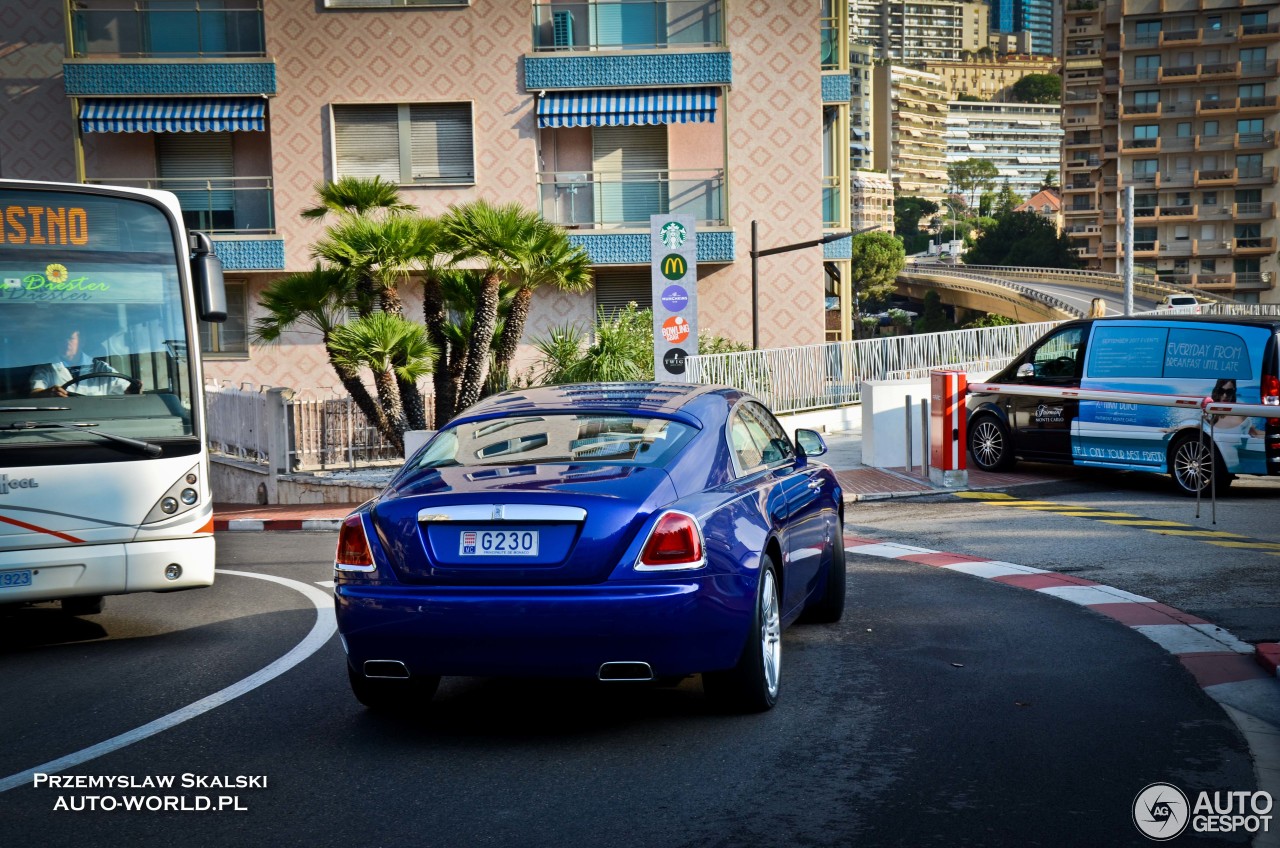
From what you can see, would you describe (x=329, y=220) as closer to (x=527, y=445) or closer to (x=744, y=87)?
(x=744, y=87)

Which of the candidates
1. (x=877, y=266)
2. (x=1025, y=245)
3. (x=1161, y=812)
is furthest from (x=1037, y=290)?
(x=1161, y=812)

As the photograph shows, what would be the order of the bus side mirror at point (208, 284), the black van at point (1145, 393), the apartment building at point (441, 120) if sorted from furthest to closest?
the apartment building at point (441, 120)
the black van at point (1145, 393)
the bus side mirror at point (208, 284)

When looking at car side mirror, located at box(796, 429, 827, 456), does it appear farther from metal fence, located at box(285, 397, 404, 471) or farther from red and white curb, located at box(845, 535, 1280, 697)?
metal fence, located at box(285, 397, 404, 471)

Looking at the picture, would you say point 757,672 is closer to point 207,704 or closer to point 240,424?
point 207,704

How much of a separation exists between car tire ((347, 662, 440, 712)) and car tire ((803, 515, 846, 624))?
2.68 meters

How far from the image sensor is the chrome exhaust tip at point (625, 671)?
20.0 ft

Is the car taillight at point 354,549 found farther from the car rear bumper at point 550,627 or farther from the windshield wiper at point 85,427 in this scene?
the windshield wiper at point 85,427

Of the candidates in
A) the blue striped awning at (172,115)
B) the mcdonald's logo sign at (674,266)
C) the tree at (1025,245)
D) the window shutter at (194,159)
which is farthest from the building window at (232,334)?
the tree at (1025,245)

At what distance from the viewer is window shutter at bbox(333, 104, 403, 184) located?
97.3 feet

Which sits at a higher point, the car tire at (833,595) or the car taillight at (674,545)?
the car taillight at (674,545)

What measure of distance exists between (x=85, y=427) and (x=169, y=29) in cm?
2321

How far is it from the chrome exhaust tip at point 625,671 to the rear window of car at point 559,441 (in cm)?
96

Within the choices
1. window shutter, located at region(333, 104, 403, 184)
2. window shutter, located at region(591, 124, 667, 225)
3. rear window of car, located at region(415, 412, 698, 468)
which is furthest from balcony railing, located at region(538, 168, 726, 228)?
rear window of car, located at region(415, 412, 698, 468)

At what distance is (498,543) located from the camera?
6.14 meters
